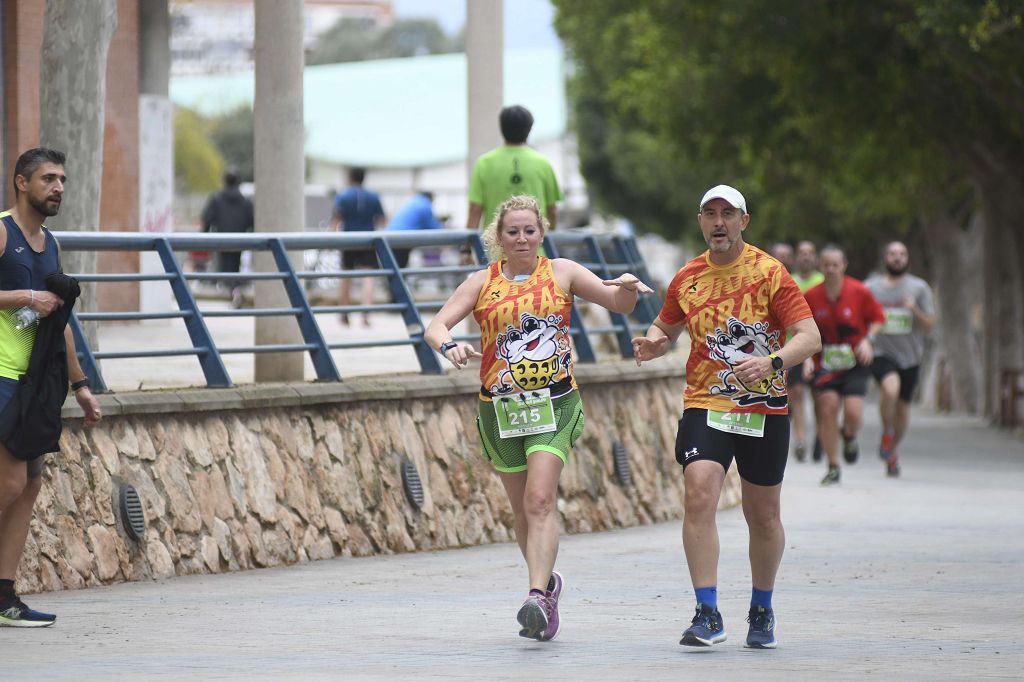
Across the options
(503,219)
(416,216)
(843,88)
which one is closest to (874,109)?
(843,88)

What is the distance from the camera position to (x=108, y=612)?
908 cm

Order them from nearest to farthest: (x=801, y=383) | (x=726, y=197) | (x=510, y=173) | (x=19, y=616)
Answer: (x=726, y=197) → (x=19, y=616) → (x=510, y=173) → (x=801, y=383)

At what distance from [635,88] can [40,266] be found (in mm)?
25348

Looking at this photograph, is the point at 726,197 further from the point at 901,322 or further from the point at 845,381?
the point at 901,322

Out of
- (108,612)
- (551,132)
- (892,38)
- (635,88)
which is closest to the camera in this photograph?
(108,612)

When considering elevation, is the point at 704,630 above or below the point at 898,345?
below

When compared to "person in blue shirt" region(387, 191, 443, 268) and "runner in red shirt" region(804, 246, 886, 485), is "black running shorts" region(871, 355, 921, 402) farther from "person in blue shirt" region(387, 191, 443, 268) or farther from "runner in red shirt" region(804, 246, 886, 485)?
"person in blue shirt" region(387, 191, 443, 268)

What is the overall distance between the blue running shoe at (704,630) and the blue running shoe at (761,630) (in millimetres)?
123

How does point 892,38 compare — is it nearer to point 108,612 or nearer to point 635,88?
point 635,88

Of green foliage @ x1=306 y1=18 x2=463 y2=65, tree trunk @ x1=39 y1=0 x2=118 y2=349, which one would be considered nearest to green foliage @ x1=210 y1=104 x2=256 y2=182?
green foliage @ x1=306 y1=18 x2=463 y2=65

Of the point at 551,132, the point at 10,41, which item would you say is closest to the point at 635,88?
the point at 10,41

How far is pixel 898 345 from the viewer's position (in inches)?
A: 702

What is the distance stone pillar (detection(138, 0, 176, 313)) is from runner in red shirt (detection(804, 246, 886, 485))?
20.9 feet

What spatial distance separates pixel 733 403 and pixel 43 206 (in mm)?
2864
